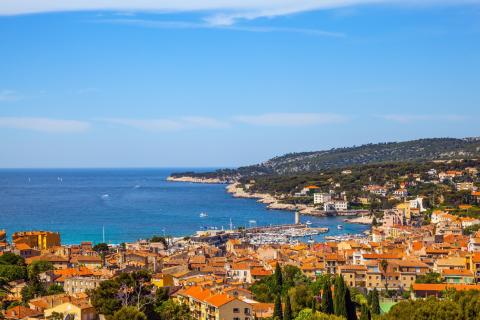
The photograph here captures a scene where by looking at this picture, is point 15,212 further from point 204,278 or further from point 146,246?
point 204,278

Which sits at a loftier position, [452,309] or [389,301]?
[452,309]

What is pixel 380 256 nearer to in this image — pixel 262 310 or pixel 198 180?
pixel 262 310

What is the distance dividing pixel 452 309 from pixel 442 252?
65.0ft

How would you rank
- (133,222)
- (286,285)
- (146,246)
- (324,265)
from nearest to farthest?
(286,285) → (324,265) → (146,246) → (133,222)

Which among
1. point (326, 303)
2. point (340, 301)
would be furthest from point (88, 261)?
point (340, 301)

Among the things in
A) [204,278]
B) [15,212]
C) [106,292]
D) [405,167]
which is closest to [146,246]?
[204,278]

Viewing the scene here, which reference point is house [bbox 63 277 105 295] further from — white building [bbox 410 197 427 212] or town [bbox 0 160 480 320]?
white building [bbox 410 197 427 212]

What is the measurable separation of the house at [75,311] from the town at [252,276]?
3cm

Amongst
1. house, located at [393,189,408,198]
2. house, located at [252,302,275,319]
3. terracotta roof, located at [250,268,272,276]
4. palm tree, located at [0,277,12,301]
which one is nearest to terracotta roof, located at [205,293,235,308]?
house, located at [252,302,275,319]

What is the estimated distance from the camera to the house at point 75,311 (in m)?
19.9

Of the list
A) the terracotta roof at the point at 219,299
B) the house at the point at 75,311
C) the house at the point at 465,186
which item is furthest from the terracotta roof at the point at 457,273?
the house at the point at 465,186

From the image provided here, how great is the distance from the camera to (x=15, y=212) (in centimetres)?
8238

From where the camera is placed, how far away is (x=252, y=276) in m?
31.2

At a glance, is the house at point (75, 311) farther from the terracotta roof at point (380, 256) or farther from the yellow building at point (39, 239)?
the yellow building at point (39, 239)
